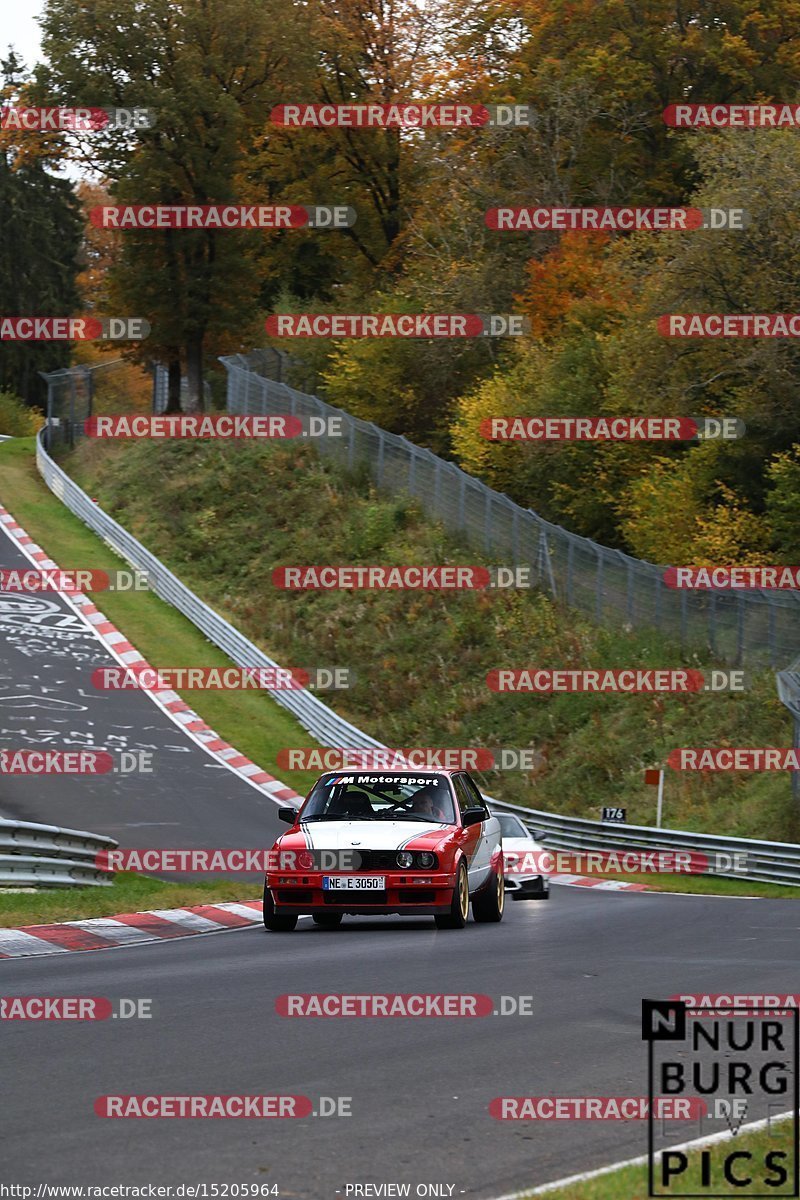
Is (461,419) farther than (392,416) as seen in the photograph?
No

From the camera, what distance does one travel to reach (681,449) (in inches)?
1838

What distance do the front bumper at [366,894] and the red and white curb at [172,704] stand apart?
16769mm

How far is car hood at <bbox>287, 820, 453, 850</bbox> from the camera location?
593 inches

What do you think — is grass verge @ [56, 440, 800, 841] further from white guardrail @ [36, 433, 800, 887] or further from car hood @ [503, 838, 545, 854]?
car hood @ [503, 838, 545, 854]

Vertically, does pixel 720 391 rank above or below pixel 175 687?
above

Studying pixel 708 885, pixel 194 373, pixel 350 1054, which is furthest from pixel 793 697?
pixel 194 373

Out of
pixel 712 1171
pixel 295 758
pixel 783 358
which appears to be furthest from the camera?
pixel 783 358

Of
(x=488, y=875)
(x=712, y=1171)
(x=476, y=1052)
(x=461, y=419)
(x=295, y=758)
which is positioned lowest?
(x=295, y=758)

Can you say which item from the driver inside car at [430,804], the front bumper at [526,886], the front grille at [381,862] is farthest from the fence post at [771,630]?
the front grille at [381,862]

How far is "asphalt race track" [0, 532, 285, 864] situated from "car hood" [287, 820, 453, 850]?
36.4 feet

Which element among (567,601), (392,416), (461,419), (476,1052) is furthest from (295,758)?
(476,1052)

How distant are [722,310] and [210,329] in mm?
28569

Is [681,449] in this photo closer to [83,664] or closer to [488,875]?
[83,664]

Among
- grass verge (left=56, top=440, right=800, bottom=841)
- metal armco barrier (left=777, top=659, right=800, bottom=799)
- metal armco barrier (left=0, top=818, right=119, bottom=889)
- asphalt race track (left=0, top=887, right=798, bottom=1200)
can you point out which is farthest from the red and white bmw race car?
grass verge (left=56, top=440, right=800, bottom=841)
